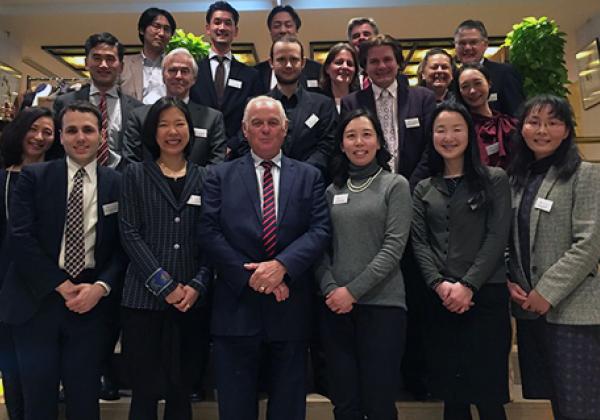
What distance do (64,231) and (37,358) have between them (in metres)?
0.57

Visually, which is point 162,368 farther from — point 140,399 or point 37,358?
point 37,358

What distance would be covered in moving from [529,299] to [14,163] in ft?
8.72

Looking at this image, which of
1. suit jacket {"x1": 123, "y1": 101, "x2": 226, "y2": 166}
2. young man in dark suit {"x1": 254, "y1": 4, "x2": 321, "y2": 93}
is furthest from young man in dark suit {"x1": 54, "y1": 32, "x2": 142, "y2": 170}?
young man in dark suit {"x1": 254, "y1": 4, "x2": 321, "y2": 93}

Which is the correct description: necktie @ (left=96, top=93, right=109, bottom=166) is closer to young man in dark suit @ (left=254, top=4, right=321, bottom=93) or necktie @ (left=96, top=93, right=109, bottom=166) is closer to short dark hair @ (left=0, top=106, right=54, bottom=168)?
short dark hair @ (left=0, top=106, right=54, bottom=168)

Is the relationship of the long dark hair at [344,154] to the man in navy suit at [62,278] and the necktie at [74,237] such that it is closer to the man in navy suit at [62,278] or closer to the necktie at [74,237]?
the man in navy suit at [62,278]

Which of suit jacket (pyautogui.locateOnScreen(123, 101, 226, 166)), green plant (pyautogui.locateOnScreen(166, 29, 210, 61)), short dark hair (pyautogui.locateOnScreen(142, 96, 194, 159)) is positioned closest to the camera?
short dark hair (pyautogui.locateOnScreen(142, 96, 194, 159))

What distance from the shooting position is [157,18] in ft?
12.9

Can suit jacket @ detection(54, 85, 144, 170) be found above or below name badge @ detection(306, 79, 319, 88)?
below

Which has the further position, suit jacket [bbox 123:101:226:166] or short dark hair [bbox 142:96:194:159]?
suit jacket [bbox 123:101:226:166]

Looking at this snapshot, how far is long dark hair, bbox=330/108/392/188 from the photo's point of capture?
255 centimetres

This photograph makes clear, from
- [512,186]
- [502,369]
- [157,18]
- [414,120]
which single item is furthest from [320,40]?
[502,369]

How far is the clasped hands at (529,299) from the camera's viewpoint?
2.24 meters

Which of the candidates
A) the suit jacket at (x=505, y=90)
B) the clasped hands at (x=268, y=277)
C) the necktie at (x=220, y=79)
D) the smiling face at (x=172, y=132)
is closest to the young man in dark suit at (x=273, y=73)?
the necktie at (x=220, y=79)

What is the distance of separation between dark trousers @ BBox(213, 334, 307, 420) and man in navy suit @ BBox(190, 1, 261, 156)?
165 centimetres
